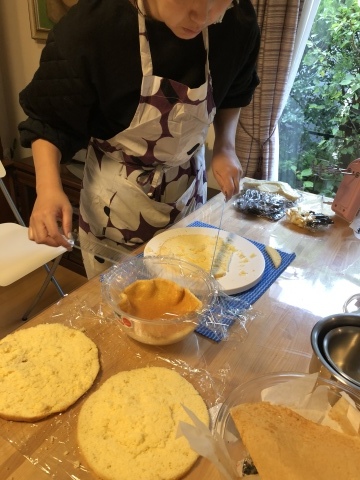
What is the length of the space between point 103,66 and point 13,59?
2.06m

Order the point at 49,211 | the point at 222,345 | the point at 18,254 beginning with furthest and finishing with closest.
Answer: the point at 18,254 → the point at 49,211 → the point at 222,345

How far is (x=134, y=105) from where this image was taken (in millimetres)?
927

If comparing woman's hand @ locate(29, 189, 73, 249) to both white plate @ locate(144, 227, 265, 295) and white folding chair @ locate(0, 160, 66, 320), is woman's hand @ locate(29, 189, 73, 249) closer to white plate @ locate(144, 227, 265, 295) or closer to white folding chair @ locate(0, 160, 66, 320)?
white plate @ locate(144, 227, 265, 295)

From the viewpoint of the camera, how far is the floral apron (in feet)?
3.05

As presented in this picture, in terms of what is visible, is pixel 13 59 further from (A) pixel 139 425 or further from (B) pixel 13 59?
(A) pixel 139 425

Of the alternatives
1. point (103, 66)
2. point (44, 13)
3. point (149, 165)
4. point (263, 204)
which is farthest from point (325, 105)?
point (44, 13)

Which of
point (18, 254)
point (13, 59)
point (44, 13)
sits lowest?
point (18, 254)

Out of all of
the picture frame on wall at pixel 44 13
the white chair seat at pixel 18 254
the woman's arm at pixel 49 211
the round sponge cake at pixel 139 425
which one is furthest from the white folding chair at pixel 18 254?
the picture frame on wall at pixel 44 13

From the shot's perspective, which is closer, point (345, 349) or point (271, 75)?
point (345, 349)

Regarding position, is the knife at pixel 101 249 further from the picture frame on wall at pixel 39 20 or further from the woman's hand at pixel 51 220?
the picture frame on wall at pixel 39 20

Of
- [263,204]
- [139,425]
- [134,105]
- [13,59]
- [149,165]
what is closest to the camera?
[139,425]

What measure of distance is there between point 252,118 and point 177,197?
815mm

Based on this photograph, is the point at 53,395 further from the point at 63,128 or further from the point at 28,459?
the point at 63,128

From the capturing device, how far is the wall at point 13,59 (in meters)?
2.38
